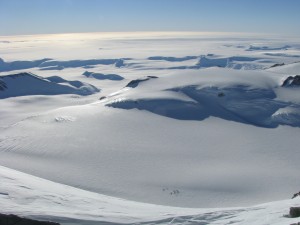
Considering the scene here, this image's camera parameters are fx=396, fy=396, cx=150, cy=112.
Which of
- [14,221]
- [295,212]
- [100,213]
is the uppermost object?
[295,212]

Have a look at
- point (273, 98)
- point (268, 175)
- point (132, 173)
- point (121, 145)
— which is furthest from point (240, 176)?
point (273, 98)

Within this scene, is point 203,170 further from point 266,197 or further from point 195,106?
point 195,106

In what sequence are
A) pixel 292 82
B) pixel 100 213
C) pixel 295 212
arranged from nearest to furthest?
1. pixel 295 212
2. pixel 100 213
3. pixel 292 82

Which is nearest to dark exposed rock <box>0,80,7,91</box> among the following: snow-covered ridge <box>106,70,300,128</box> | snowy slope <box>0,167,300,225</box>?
snow-covered ridge <box>106,70,300,128</box>

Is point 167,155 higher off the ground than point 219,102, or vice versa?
point 219,102

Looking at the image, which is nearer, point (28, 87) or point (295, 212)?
point (295, 212)

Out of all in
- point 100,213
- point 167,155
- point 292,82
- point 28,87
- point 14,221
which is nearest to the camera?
point 14,221

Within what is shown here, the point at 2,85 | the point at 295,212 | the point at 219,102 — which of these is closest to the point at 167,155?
the point at 219,102

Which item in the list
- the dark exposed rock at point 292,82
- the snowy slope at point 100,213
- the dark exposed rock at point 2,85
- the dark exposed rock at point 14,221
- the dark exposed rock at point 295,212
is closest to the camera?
the dark exposed rock at point 14,221

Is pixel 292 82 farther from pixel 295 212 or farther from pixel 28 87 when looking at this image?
pixel 28 87

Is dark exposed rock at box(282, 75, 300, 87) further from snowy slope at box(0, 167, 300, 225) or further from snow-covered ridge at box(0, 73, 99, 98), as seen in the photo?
snow-covered ridge at box(0, 73, 99, 98)

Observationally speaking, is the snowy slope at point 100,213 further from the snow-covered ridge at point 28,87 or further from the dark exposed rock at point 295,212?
the snow-covered ridge at point 28,87

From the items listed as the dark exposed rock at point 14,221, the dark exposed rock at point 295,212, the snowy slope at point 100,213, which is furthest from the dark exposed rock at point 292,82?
the dark exposed rock at point 14,221

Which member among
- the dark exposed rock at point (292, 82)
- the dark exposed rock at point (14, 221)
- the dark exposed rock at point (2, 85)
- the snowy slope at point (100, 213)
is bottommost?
the dark exposed rock at point (14, 221)
